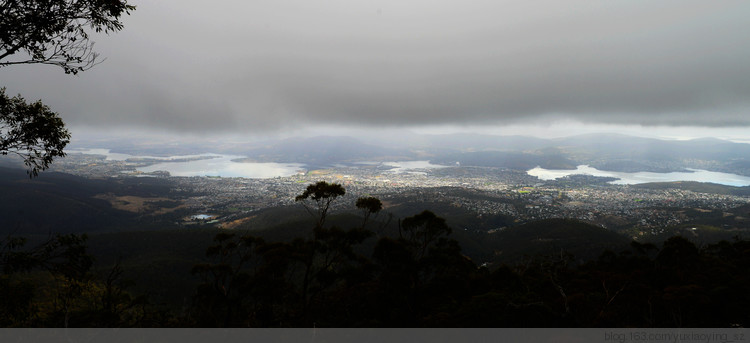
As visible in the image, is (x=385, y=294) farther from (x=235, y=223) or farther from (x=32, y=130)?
(x=235, y=223)

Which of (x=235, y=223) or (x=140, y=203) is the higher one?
(x=140, y=203)

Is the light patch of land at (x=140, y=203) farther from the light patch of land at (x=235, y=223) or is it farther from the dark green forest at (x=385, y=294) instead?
the dark green forest at (x=385, y=294)

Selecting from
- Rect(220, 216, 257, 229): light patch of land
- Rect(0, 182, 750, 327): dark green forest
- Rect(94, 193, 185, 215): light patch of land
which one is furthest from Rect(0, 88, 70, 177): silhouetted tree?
Rect(94, 193, 185, 215): light patch of land

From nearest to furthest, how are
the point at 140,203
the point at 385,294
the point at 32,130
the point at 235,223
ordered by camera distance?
the point at 32,130 < the point at 385,294 < the point at 235,223 < the point at 140,203

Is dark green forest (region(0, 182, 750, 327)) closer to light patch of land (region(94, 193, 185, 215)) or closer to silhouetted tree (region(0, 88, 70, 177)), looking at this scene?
silhouetted tree (region(0, 88, 70, 177))

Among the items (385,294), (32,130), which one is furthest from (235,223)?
(32,130)

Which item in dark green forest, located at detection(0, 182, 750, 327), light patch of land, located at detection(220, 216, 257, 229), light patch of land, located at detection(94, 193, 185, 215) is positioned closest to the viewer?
dark green forest, located at detection(0, 182, 750, 327)

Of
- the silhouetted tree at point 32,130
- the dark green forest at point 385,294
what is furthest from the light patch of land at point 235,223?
the silhouetted tree at point 32,130

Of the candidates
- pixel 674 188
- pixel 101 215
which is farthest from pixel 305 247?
pixel 674 188
